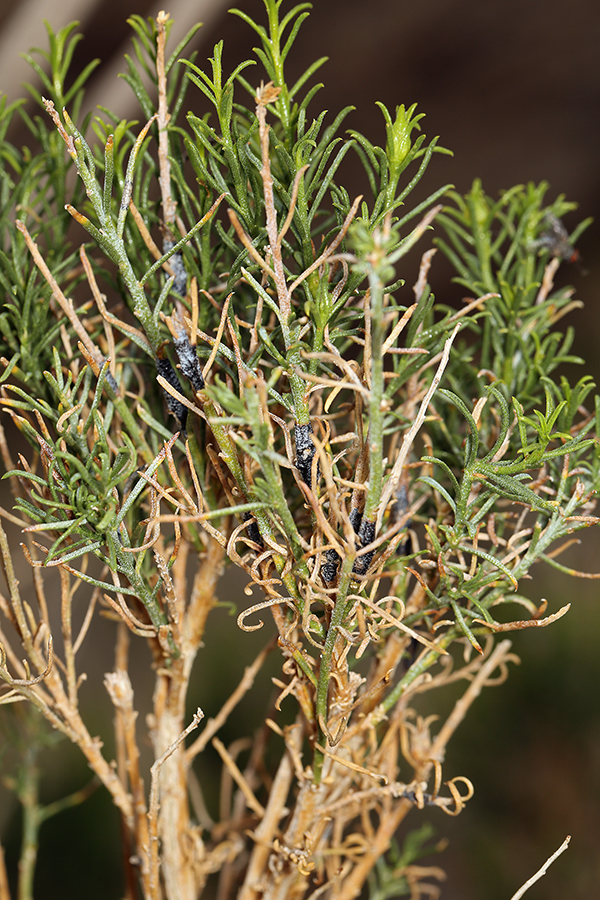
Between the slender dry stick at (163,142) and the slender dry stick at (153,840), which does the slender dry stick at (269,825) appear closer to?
the slender dry stick at (153,840)

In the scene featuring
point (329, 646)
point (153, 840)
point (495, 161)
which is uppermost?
point (495, 161)

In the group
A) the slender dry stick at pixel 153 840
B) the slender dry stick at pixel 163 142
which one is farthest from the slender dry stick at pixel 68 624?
the slender dry stick at pixel 163 142

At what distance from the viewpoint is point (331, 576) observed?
23 centimetres

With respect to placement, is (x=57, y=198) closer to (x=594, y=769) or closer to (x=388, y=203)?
(x=388, y=203)

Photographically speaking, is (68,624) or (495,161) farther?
(495,161)

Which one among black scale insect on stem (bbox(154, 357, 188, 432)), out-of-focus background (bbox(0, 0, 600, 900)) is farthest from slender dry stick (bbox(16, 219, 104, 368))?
out-of-focus background (bbox(0, 0, 600, 900))

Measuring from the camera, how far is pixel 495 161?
1160 millimetres

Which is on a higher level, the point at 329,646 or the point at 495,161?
the point at 495,161

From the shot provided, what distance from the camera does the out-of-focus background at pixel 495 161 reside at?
2.35ft

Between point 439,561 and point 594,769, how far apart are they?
64cm

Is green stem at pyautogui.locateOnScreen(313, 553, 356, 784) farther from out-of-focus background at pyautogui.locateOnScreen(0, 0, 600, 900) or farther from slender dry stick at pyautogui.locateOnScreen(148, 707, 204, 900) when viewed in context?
out-of-focus background at pyautogui.locateOnScreen(0, 0, 600, 900)

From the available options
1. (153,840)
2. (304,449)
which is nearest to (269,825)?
(153,840)

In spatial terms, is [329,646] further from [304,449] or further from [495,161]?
[495,161]

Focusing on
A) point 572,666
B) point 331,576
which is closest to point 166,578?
point 331,576
